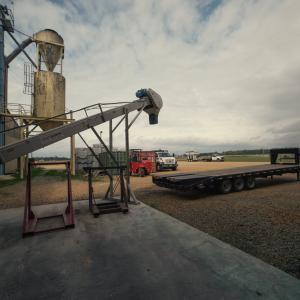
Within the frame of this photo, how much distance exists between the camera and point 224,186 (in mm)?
11242

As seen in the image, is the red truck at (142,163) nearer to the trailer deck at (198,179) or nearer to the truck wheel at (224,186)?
the trailer deck at (198,179)

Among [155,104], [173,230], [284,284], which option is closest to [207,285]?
[284,284]

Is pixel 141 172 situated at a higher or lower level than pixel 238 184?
higher

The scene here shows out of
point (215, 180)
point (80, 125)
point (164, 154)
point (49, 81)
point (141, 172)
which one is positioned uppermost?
point (49, 81)

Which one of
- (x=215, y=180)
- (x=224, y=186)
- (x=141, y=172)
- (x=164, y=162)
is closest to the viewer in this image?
(x=215, y=180)

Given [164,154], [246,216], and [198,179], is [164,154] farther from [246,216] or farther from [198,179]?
[246,216]

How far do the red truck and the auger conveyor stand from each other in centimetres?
1219

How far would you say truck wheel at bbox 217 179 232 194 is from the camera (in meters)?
11.1

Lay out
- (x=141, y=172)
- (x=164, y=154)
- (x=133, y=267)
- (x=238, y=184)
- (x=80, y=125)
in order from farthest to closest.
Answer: (x=164, y=154) → (x=141, y=172) → (x=238, y=184) → (x=80, y=125) → (x=133, y=267)

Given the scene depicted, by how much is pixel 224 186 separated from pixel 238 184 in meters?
1.11

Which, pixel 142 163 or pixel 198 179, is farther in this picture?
pixel 142 163

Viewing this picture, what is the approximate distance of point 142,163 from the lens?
22906 mm

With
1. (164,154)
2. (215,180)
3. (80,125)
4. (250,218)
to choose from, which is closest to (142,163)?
(164,154)

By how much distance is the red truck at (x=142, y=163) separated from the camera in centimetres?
2280
